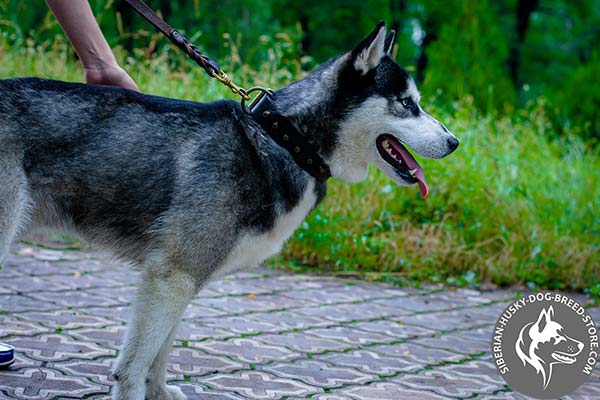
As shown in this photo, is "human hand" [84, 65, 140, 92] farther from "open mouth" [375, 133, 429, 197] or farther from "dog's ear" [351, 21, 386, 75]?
"open mouth" [375, 133, 429, 197]

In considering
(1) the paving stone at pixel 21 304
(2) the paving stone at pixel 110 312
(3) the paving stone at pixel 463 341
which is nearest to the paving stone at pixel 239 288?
(2) the paving stone at pixel 110 312

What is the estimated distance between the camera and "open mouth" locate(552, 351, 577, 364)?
417 centimetres

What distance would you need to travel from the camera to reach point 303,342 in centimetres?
474

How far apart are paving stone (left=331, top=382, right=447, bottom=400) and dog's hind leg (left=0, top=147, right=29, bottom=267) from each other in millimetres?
1734

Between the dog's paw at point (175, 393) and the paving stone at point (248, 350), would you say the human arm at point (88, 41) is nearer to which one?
the dog's paw at point (175, 393)

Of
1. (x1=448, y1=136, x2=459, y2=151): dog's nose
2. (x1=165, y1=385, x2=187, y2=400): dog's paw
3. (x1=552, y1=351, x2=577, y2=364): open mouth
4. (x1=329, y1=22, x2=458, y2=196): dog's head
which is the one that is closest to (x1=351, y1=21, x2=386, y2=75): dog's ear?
(x1=329, y1=22, x2=458, y2=196): dog's head

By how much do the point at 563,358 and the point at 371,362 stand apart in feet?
3.54

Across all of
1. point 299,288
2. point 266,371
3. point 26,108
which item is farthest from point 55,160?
point 299,288

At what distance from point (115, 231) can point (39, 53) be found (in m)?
6.74

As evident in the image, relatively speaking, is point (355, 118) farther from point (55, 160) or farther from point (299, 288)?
point (299, 288)

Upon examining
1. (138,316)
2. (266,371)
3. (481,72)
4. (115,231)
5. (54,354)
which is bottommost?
(54,354)

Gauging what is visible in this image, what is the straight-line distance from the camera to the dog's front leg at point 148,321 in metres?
3.10

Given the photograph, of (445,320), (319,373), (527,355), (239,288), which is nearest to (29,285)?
(239,288)

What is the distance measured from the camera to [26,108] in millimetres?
3096
